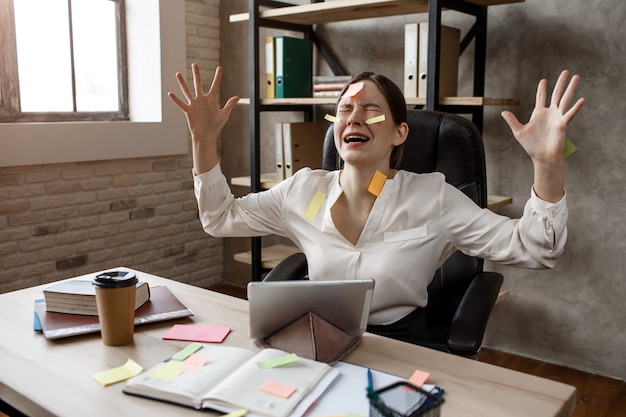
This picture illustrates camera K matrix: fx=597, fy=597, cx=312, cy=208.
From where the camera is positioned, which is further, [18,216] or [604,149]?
[18,216]

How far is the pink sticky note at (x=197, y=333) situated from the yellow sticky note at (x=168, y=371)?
14 centimetres

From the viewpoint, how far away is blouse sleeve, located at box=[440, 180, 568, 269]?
136 cm

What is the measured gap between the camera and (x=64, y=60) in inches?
127

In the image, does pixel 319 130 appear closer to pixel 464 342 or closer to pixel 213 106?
pixel 213 106

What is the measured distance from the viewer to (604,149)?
8.34 feet

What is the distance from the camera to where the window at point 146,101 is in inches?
125

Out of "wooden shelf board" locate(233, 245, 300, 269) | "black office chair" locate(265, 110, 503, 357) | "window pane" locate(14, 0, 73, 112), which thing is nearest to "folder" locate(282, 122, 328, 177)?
"wooden shelf board" locate(233, 245, 300, 269)

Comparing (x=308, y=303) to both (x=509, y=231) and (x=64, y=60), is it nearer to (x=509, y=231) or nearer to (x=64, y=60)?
(x=509, y=231)

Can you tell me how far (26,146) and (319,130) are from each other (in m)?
1.49

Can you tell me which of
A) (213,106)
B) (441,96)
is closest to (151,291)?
(213,106)

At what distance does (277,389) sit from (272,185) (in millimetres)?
2236

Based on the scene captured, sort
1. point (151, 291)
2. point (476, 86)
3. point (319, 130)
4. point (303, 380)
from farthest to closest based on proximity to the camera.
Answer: point (319, 130)
point (476, 86)
point (151, 291)
point (303, 380)

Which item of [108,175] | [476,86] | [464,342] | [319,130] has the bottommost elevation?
[464,342]

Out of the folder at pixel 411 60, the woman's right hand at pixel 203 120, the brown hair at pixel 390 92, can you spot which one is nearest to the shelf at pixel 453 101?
the folder at pixel 411 60
